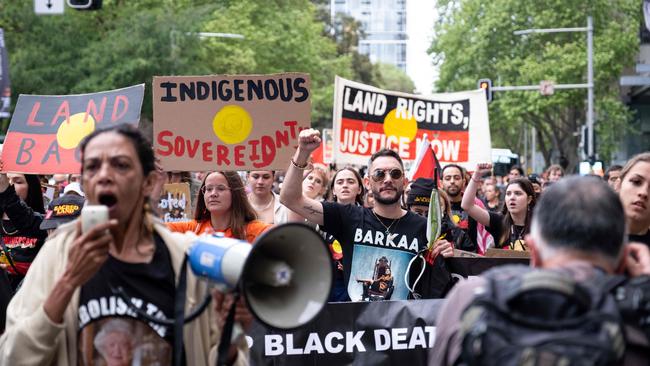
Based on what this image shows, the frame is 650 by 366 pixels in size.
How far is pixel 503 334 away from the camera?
8.59 ft

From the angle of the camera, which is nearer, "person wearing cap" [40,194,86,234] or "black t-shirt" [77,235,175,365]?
"black t-shirt" [77,235,175,365]

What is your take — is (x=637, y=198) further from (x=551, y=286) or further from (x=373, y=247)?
(x=551, y=286)

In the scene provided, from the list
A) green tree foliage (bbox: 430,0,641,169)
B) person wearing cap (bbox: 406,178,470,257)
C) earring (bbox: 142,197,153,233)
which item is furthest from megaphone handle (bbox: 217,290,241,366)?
green tree foliage (bbox: 430,0,641,169)

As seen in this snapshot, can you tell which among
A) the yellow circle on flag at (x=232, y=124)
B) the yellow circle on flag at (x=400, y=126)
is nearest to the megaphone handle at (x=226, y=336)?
the yellow circle on flag at (x=232, y=124)

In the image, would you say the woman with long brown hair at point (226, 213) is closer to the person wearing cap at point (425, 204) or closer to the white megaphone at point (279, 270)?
the person wearing cap at point (425, 204)

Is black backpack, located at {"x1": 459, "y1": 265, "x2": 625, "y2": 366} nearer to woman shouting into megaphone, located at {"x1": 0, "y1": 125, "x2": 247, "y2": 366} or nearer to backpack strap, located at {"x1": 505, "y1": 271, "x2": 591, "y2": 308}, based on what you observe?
backpack strap, located at {"x1": 505, "y1": 271, "x2": 591, "y2": 308}

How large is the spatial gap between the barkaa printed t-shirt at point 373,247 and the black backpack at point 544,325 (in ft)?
12.9

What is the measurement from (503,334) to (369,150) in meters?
8.42

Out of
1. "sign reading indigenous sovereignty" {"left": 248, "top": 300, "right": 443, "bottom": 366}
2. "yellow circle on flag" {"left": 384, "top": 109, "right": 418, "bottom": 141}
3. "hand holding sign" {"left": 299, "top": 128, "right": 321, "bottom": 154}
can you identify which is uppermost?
"yellow circle on flag" {"left": 384, "top": 109, "right": 418, "bottom": 141}

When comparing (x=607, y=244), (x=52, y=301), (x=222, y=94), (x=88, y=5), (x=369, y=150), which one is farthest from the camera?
(x=88, y=5)

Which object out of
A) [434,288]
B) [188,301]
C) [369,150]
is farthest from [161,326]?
[369,150]

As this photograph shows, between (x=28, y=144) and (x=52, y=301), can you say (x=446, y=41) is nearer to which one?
(x=28, y=144)

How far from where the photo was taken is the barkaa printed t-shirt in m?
6.63

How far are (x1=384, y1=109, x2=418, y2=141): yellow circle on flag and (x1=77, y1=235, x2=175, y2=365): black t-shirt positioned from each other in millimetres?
7843
